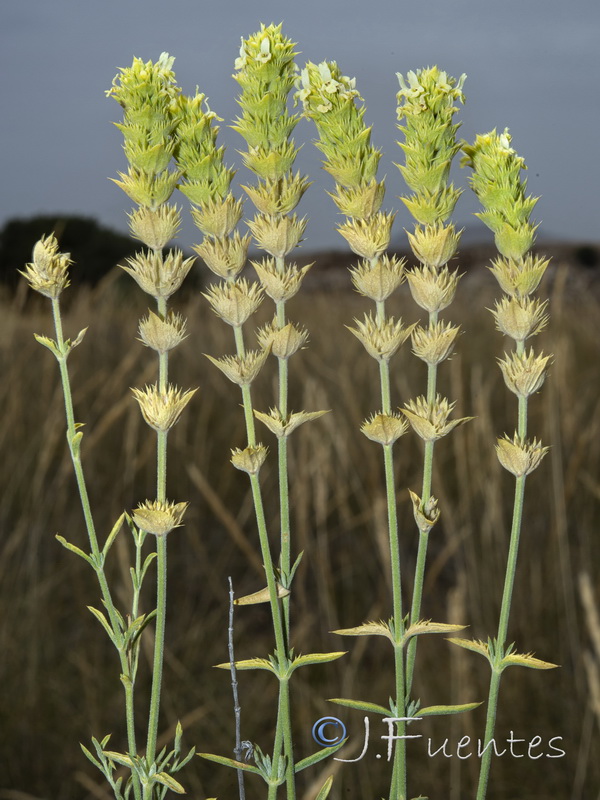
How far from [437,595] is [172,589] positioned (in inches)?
25.4

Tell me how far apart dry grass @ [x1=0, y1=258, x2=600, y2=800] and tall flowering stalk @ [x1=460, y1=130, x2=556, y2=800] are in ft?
2.78

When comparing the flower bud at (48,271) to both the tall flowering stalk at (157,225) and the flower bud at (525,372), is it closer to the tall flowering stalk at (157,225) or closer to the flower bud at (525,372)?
the tall flowering stalk at (157,225)

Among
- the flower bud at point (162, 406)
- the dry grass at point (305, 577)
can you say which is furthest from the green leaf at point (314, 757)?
the dry grass at point (305, 577)

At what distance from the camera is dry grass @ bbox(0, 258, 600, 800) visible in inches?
57.8

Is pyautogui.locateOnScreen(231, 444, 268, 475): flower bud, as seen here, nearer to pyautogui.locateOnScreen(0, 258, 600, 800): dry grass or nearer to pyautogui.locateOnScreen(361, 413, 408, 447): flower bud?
pyautogui.locateOnScreen(361, 413, 408, 447): flower bud

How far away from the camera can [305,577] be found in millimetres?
2092

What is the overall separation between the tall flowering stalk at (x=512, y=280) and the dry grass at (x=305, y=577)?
0.85m

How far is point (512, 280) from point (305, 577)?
1852 millimetres

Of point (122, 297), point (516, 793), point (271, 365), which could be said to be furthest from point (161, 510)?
point (122, 297)

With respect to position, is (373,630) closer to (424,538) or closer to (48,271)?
(424,538)

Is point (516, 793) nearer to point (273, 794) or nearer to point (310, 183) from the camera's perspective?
point (273, 794)

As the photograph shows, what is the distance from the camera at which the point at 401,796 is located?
298 mm

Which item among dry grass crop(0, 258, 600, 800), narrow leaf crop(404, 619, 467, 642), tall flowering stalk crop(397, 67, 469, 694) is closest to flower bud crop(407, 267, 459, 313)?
tall flowering stalk crop(397, 67, 469, 694)

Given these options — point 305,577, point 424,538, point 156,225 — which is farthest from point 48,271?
point 305,577
